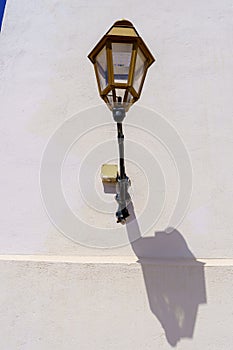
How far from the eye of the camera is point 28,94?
275 cm

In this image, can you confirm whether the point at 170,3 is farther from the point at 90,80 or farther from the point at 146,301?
the point at 146,301

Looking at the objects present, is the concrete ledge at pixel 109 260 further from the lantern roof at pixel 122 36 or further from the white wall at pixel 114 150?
the lantern roof at pixel 122 36

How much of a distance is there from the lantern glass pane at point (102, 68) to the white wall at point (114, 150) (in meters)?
0.79

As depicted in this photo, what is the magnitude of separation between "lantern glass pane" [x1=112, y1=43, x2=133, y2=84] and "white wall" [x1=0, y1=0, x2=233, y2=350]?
868 mm

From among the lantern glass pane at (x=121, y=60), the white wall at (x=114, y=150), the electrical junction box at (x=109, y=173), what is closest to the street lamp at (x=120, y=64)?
the lantern glass pane at (x=121, y=60)

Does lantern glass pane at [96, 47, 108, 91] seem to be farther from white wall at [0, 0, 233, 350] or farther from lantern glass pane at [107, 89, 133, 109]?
white wall at [0, 0, 233, 350]

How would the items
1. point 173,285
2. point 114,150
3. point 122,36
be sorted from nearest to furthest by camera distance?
point 122,36 → point 173,285 → point 114,150

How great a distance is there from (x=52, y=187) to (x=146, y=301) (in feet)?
3.72

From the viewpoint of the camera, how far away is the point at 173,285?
1.91 meters

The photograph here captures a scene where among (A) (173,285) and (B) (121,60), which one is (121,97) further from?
(A) (173,285)

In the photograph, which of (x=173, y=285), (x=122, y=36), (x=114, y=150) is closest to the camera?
(x=122, y=36)

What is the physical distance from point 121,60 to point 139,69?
14cm

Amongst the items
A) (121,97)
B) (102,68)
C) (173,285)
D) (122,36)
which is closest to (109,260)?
(173,285)

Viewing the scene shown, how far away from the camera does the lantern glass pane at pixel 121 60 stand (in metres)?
1.62
